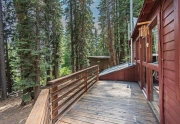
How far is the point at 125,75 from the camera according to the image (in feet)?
24.3

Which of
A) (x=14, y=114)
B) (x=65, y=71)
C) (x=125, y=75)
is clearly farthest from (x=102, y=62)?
(x=14, y=114)

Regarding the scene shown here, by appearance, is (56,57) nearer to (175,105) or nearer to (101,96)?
(101,96)

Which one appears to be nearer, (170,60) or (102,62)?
(170,60)

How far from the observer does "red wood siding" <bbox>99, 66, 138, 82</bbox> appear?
726 cm

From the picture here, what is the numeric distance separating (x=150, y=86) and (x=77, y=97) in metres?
2.15

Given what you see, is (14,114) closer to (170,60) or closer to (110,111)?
(110,111)

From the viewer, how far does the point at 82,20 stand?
46.1 ft

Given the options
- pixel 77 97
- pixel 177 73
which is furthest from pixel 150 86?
pixel 177 73

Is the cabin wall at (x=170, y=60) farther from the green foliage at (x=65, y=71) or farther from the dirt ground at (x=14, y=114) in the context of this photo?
the green foliage at (x=65, y=71)

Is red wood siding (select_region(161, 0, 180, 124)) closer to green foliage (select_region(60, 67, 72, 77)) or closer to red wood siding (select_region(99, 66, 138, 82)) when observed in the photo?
red wood siding (select_region(99, 66, 138, 82))

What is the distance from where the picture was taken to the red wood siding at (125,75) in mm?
7265

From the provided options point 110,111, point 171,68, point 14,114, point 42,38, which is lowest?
point 14,114

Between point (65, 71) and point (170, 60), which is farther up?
point (170, 60)

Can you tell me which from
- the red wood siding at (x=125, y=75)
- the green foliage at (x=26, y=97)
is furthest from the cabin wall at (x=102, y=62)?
the green foliage at (x=26, y=97)
